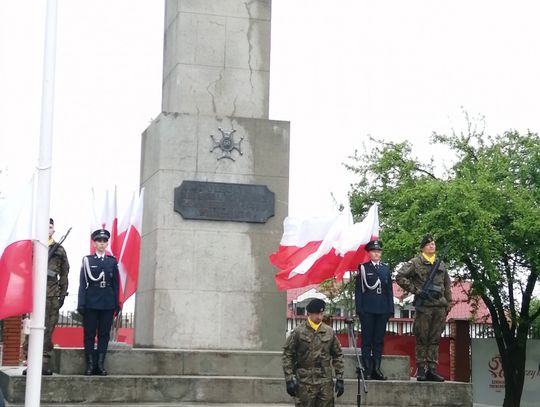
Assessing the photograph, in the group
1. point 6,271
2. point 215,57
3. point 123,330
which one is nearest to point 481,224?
point 123,330

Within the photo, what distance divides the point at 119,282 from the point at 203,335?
5.47ft

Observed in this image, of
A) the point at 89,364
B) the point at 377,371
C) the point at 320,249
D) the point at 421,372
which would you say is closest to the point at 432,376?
the point at 421,372

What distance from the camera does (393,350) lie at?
957 inches

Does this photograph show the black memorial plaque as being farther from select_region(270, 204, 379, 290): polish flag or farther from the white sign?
the white sign

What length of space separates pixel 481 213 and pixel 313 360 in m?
12.6

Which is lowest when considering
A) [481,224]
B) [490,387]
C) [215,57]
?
[490,387]

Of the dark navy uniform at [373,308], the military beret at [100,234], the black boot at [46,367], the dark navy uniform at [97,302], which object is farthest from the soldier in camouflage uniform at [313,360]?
the black boot at [46,367]

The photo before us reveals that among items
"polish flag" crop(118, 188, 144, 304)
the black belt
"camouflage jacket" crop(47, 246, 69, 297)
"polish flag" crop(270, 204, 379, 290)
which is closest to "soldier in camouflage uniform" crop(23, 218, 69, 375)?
"camouflage jacket" crop(47, 246, 69, 297)

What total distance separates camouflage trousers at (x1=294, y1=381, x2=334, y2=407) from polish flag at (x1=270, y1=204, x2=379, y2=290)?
272cm

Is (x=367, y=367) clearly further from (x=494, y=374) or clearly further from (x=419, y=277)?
(x=494, y=374)

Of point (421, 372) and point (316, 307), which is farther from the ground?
point (316, 307)

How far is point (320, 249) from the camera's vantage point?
11.7 m

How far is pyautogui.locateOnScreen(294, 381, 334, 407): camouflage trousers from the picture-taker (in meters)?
8.95

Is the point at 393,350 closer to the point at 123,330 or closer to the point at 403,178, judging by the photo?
the point at 403,178
